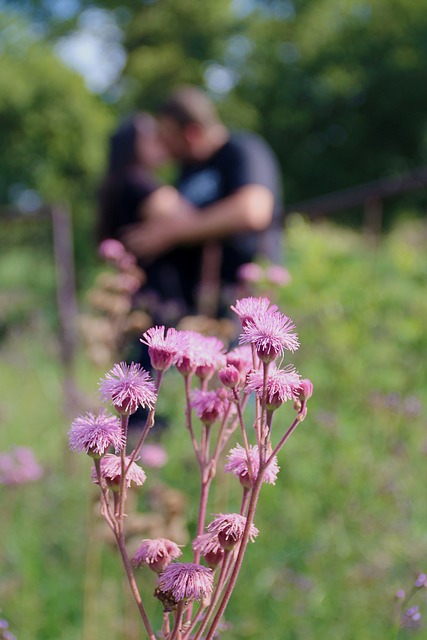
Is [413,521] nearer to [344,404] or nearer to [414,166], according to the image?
[344,404]

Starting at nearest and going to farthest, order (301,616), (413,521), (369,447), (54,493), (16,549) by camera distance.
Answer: (301,616) < (413,521) < (369,447) < (16,549) < (54,493)

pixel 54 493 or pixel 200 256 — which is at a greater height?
pixel 200 256

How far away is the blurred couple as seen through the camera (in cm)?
299

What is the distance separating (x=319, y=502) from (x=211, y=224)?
1130mm

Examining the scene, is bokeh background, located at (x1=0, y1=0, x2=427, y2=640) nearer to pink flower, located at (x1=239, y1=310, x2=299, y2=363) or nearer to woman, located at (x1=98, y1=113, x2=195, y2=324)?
woman, located at (x1=98, y1=113, x2=195, y2=324)

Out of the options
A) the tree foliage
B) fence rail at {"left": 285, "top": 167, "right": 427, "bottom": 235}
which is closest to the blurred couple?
fence rail at {"left": 285, "top": 167, "right": 427, "bottom": 235}

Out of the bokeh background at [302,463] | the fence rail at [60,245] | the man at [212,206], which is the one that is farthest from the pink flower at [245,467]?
the fence rail at [60,245]

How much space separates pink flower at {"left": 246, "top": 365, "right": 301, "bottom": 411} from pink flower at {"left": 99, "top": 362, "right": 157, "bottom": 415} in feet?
0.29

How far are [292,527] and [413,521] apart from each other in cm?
32

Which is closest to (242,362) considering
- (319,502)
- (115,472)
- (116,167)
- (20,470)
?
(115,472)

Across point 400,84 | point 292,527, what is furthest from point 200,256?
point 400,84

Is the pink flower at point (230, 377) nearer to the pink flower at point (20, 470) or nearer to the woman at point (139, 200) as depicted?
the pink flower at point (20, 470)

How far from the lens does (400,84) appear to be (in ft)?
75.3

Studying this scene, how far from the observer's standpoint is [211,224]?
116 inches
